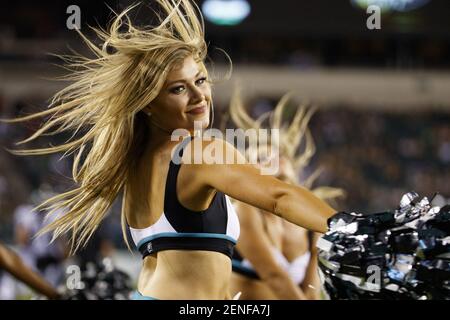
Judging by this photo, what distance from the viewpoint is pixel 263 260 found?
4.23m

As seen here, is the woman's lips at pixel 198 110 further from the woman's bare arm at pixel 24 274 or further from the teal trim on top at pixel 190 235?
the woman's bare arm at pixel 24 274

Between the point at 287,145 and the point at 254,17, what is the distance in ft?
37.6

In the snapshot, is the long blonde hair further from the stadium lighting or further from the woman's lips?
the stadium lighting

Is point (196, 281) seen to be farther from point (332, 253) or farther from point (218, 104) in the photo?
point (218, 104)

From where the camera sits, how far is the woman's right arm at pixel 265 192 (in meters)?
2.39

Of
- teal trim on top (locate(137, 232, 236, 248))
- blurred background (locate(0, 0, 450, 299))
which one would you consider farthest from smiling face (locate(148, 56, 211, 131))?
blurred background (locate(0, 0, 450, 299))

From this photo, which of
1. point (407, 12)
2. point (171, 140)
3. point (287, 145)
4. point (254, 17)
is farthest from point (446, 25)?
point (171, 140)

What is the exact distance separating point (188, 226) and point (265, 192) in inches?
14.7

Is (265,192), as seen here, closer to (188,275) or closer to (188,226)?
(188,226)

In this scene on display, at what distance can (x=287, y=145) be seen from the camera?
17.5 ft

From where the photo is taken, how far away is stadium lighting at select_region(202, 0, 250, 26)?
1603 centimetres

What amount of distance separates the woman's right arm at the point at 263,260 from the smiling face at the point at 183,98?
4.75 ft

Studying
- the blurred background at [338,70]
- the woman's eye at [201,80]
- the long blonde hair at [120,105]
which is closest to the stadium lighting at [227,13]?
the blurred background at [338,70]

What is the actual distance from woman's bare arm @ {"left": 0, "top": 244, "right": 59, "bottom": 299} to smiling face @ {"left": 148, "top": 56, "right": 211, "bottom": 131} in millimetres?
1865
